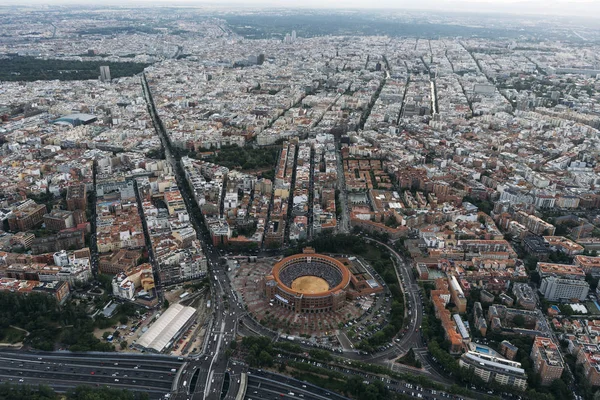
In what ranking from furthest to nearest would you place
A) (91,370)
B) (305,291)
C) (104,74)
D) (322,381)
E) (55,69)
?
(55,69) → (104,74) → (305,291) → (91,370) → (322,381)

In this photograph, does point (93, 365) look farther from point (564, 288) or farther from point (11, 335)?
point (564, 288)

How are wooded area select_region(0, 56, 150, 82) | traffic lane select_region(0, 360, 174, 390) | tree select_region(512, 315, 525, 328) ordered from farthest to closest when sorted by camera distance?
wooded area select_region(0, 56, 150, 82) < tree select_region(512, 315, 525, 328) < traffic lane select_region(0, 360, 174, 390)

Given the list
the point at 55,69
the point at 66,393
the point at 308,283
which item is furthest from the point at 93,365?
the point at 55,69

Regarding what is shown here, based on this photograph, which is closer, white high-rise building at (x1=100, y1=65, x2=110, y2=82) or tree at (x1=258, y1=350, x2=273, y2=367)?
tree at (x1=258, y1=350, x2=273, y2=367)

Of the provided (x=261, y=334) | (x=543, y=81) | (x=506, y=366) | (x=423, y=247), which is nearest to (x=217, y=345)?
(x=261, y=334)

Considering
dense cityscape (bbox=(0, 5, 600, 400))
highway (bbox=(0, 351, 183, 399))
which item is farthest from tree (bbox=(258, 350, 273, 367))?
highway (bbox=(0, 351, 183, 399))

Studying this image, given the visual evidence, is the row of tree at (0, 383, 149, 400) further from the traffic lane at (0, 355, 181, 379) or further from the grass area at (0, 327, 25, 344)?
the grass area at (0, 327, 25, 344)
